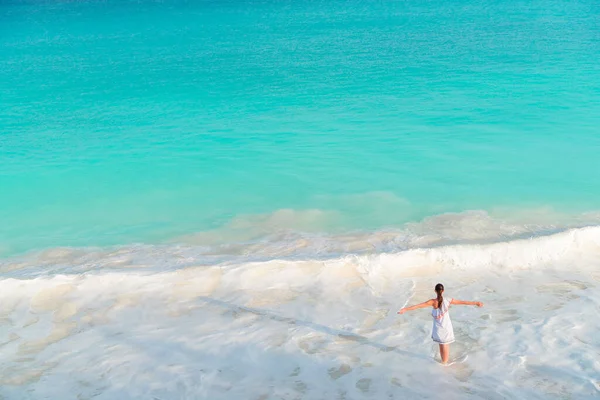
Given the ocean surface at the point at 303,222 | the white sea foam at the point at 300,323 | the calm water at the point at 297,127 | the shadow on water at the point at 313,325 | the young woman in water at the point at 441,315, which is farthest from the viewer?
the calm water at the point at 297,127

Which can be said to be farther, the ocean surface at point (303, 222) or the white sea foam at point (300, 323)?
the ocean surface at point (303, 222)

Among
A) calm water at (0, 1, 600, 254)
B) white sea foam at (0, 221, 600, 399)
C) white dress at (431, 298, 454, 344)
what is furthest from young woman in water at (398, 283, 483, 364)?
calm water at (0, 1, 600, 254)

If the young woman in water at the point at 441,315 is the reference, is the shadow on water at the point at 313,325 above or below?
below

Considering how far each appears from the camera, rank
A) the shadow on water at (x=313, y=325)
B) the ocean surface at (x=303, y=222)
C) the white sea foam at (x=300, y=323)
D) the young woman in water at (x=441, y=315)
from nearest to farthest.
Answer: the young woman in water at (x=441, y=315) → the white sea foam at (x=300, y=323) → the ocean surface at (x=303, y=222) → the shadow on water at (x=313, y=325)

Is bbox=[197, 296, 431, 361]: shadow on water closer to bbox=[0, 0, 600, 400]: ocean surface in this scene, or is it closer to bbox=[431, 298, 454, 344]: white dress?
bbox=[0, 0, 600, 400]: ocean surface

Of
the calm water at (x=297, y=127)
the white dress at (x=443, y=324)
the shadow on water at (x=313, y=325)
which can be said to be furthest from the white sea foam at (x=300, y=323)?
the calm water at (x=297, y=127)

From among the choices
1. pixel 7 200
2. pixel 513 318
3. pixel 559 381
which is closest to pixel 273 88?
pixel 7 200

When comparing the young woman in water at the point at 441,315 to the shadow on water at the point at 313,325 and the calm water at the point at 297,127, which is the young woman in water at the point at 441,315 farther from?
the calm water at the point at 297,127

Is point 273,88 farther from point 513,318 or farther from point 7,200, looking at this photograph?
point 513,318
